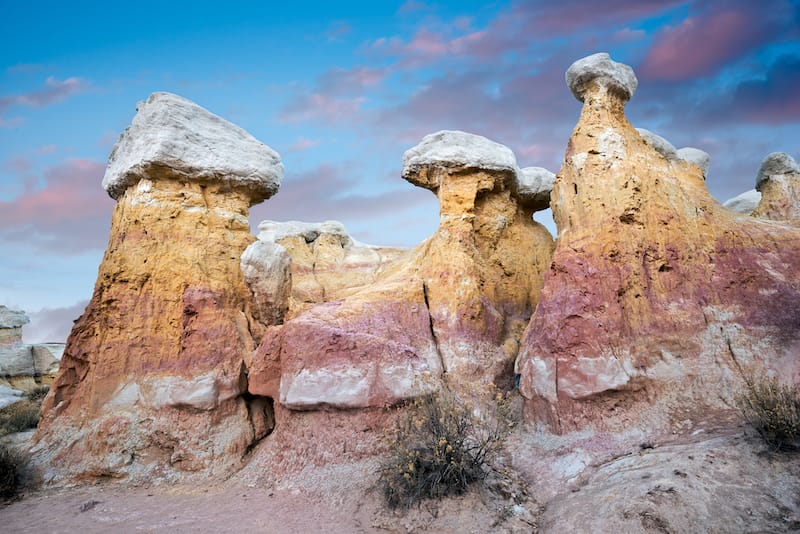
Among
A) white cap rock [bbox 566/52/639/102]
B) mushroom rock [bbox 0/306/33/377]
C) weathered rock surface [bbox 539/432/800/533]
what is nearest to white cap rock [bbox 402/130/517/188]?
white cap rock [bbox 566/52/639/102]

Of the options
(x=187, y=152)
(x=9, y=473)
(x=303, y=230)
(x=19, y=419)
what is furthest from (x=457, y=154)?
(x=19, y=419)

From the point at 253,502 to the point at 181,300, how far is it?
13.2 ft

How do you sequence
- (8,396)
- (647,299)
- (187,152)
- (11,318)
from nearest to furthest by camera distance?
(647,299) → (187,152) → (8,396) → (11,318)

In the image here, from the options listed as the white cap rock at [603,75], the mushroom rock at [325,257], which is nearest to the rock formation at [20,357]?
the mushroom rock at [325,257]

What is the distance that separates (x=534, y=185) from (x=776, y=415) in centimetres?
644

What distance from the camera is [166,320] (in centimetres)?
894

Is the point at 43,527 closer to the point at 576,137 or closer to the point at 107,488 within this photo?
the point at 107,488

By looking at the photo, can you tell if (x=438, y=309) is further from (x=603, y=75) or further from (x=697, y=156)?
(x=697, y=156)

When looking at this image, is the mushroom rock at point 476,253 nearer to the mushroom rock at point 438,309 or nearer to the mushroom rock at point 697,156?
the mushroom rock at point 438,309

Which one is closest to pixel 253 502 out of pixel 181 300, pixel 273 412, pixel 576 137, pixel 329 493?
pixel 329 493

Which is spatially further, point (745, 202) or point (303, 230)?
point (303, 230)

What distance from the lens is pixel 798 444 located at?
16.2ft

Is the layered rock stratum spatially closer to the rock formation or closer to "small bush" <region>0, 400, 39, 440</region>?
"small bush" <region>0, 400, 39, 440</region>

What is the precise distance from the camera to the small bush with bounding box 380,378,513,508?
618 centimetres
